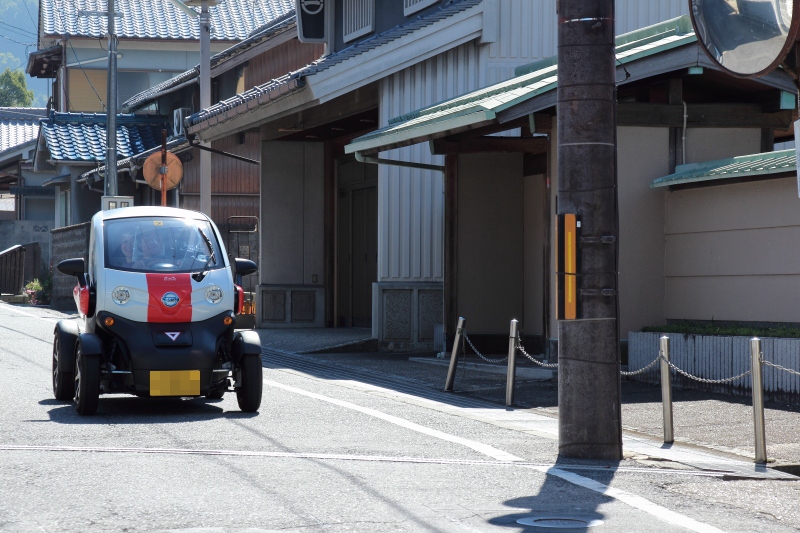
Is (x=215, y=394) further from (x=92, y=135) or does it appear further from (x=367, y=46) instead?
(x=92, y=135)

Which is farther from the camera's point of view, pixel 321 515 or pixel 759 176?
pixel 759 176

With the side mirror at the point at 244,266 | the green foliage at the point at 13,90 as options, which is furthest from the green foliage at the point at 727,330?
the green foliage at the point at 13,90

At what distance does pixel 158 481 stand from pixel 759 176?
8236 mm

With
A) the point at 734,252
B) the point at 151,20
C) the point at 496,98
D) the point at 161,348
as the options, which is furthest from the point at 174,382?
the point at 151,20

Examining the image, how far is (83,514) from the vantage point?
19.9 ft

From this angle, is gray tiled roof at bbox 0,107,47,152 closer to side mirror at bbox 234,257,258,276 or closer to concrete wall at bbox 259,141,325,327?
concrete wall at bbox 259,141,325,327

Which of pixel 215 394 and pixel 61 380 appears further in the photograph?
pixel 215 394

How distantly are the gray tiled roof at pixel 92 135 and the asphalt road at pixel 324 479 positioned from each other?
23.5 metres

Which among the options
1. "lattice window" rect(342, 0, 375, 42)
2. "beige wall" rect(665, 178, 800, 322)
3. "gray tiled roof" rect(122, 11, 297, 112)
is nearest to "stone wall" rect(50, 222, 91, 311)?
"gray tiled roof" rect(122, 11, 297, 112)

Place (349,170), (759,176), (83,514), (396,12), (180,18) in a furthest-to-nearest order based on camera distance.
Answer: (180,18) → (349,170) → (396,12) → (759,176) → (83,514)

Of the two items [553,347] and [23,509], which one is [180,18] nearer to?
[553,347]

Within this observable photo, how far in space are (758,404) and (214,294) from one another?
487 cm

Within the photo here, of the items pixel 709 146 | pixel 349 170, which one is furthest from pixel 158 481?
pixel 349 170

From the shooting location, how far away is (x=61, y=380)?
10859mm
